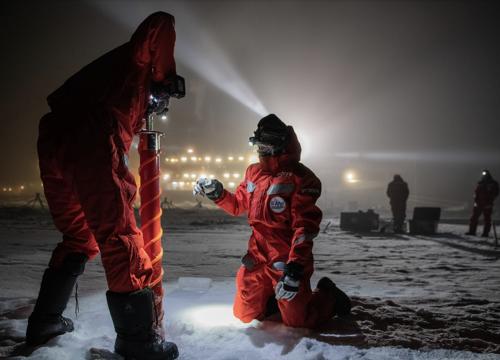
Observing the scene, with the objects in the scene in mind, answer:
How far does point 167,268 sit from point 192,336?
3164mm

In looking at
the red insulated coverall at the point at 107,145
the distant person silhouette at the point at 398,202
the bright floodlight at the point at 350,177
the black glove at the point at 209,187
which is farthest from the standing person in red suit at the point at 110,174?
the bright floodlight at the point at 350,177

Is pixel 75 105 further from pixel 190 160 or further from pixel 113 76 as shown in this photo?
pixel 190 160

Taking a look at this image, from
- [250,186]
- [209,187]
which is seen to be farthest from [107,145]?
[250,186]

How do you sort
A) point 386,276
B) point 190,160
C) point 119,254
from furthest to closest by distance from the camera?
1. point 190,160
2. point 386,276
3. point 119,254

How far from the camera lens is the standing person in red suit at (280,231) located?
297cm

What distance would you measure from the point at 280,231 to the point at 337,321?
97cm

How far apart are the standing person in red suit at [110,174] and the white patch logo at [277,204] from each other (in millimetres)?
1245

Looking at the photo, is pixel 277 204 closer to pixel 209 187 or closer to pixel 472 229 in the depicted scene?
pixel 209 187

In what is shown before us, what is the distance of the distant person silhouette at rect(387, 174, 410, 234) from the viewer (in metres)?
11.8

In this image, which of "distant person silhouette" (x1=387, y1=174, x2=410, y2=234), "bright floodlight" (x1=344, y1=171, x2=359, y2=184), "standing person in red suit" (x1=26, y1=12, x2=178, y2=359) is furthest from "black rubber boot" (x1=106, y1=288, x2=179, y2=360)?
"bright floodlight" (x1=344, y1=171, x2=359, y2=184)

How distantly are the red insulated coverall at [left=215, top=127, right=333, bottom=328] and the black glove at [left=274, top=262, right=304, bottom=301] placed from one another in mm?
72

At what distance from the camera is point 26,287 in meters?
4.23

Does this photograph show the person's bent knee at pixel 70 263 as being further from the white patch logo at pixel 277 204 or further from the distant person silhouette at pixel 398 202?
the distant person silhouette at pixel 398 202

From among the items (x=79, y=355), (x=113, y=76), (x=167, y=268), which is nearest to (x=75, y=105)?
(x=113, y=76)
